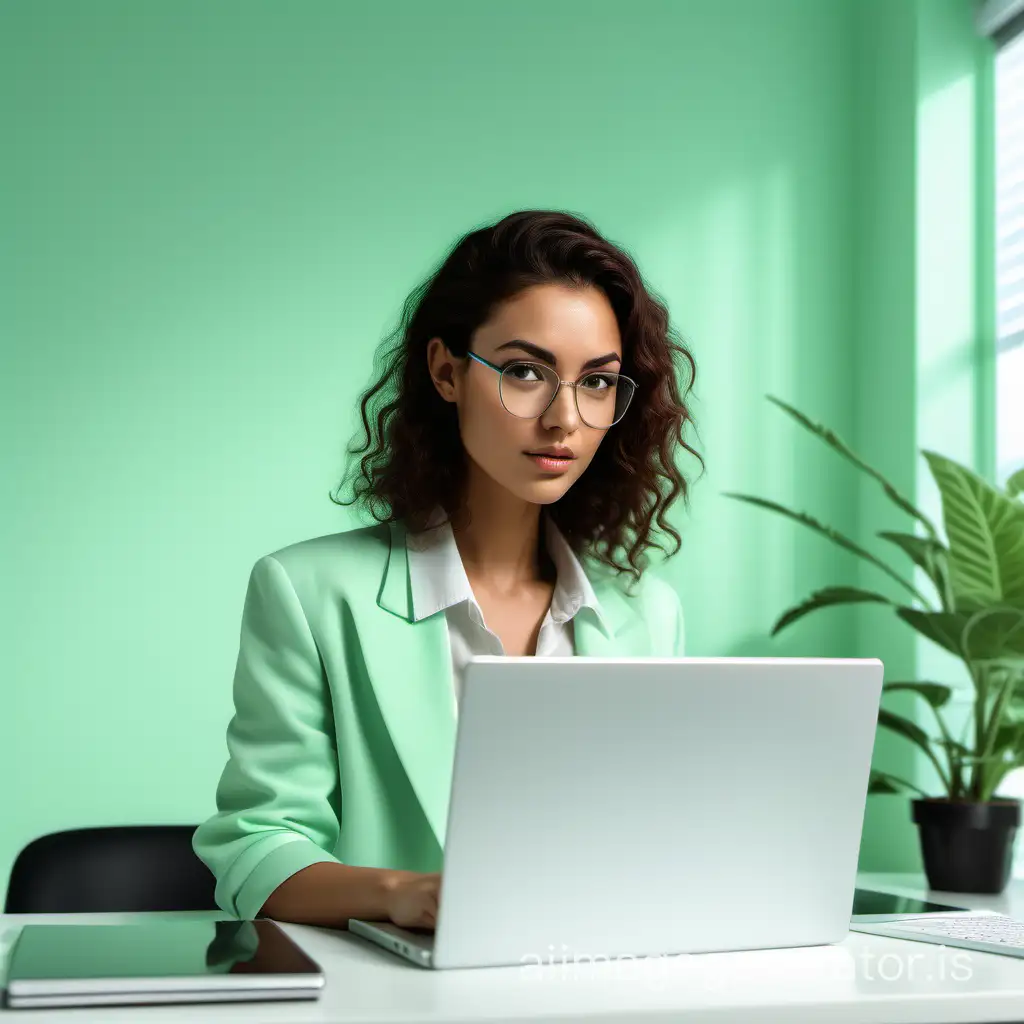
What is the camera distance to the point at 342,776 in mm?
1379

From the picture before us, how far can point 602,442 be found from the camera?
1751mm

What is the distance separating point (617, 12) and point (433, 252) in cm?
75

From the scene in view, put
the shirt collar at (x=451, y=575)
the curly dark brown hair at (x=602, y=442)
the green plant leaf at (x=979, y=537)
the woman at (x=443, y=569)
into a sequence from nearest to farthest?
the woman at (x=443, y=569)
the shirt collar at (x=451, y=575)
the curly dark brown hair at (x=602, y=442)
the green plant leaf at (x=979, y=537)

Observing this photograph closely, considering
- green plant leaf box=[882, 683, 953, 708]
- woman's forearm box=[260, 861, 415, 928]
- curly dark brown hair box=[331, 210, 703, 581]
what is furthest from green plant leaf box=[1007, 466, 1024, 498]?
woman's forearm box=[260, 861, 415, 928]

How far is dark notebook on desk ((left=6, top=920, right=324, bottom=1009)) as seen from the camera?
2.54 ft

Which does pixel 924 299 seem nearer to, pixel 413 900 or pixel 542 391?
pixel 542 391

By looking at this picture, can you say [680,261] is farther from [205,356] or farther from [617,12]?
[205,356]

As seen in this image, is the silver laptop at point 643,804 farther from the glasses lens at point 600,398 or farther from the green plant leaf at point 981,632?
the green plant leaf at point 981,632

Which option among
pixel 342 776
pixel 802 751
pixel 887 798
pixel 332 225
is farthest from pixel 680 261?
pixel 802 751

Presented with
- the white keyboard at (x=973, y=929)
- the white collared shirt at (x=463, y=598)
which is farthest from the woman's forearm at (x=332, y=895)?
the white keyboard at (x=973, y=929)

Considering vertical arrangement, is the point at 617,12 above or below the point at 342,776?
above

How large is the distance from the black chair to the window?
1887mm

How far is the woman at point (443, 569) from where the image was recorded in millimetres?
1302

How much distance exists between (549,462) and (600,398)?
0.36 feet
